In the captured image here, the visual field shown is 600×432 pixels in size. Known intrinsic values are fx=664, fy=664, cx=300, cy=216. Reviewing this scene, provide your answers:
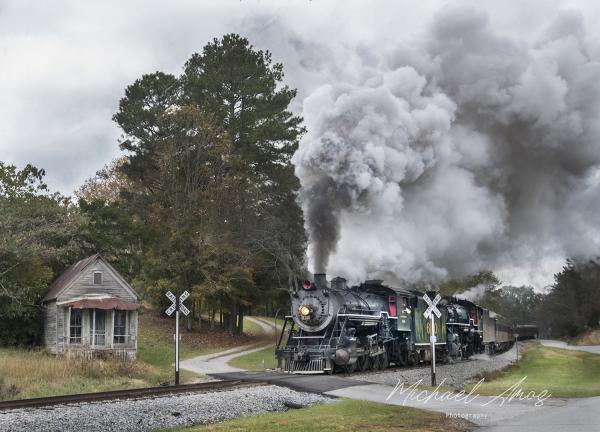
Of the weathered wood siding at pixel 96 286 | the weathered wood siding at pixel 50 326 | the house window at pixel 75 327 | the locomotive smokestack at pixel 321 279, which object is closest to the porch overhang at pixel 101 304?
the weathered wood siding at pixel 96 286

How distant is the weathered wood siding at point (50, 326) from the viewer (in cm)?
2747

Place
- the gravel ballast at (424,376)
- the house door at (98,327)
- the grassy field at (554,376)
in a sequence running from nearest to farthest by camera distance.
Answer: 1. the grassy field at (554,376)
2. the gravel ballast at (424,376)
3. the house door at (98,327)

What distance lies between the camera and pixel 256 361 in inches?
1287

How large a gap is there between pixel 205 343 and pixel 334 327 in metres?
21.4

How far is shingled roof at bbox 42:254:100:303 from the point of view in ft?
90.8

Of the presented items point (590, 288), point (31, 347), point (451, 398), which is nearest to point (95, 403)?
point (451, 398)

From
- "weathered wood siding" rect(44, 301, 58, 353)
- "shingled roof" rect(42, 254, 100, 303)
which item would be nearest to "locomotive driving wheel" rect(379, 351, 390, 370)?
"shingled roof" rect(42, 254, 100, 303)

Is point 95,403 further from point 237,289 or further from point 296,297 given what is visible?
point 237,289

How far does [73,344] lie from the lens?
2722 cm

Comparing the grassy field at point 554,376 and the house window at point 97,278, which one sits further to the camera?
the house window at point 97,278

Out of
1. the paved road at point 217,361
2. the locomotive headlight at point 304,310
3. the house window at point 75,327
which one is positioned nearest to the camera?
the locomotive headlight at point 304,310

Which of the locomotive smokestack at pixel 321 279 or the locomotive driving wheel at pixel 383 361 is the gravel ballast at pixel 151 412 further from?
the locomotive driving wheel at pixel 383 361

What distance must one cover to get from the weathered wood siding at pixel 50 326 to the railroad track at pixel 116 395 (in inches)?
481

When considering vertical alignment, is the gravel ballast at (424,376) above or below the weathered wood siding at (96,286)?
below
